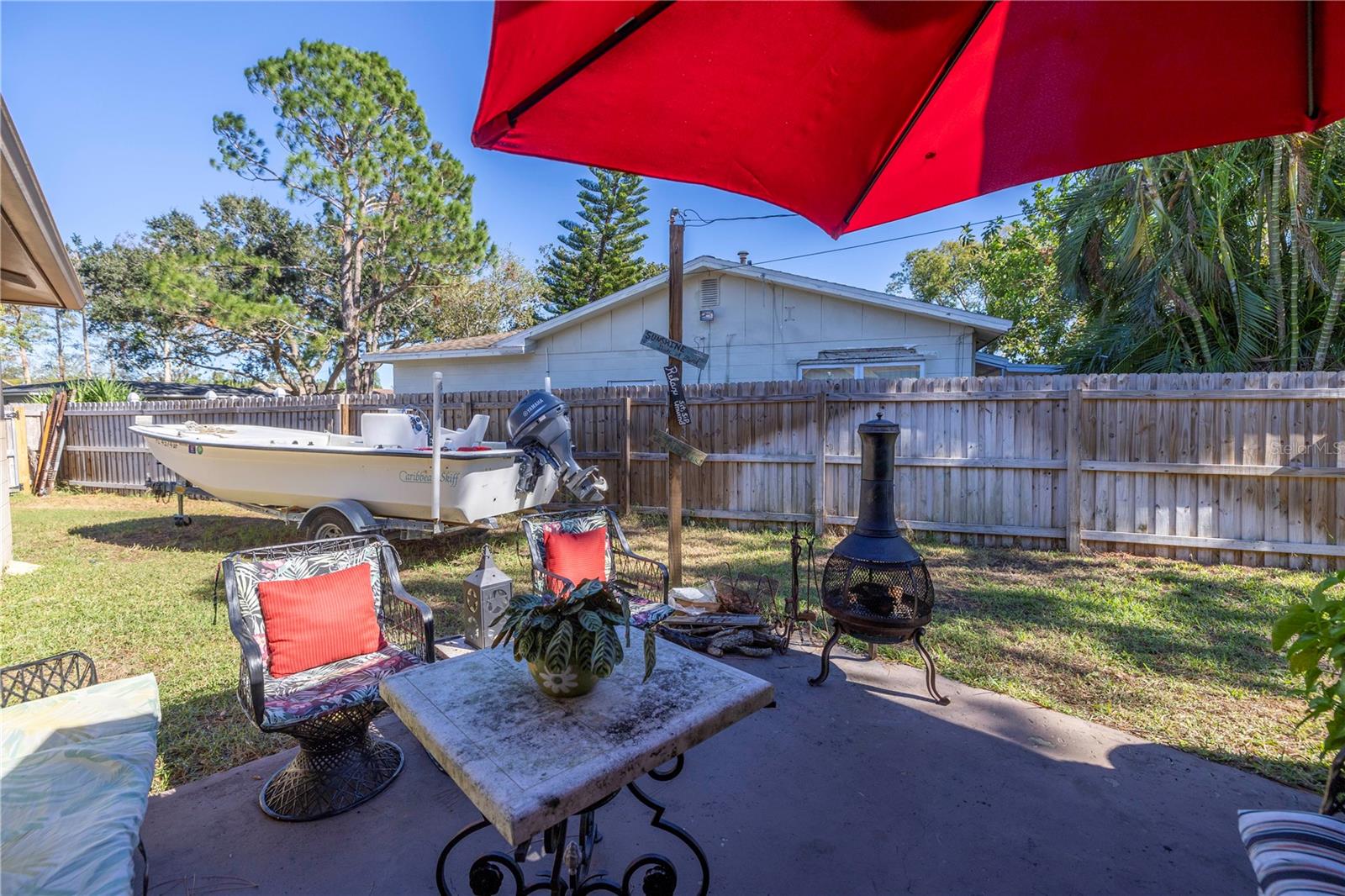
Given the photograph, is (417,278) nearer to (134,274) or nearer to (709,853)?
(134,274)

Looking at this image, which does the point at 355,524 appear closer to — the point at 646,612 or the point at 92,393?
the point at 646,612

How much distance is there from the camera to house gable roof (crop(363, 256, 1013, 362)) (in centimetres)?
829

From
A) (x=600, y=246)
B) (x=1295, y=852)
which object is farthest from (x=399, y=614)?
(x=600, y=246)

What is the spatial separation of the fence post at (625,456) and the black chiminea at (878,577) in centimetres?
490

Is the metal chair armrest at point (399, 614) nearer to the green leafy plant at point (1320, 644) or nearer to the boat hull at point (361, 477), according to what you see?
the boat hull at point (361, 477)

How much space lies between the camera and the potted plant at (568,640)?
6.02 feet

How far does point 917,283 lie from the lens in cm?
2689

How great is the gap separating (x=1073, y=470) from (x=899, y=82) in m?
5.61

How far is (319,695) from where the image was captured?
2418 millimetres

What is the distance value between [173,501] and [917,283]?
27633 millimetres

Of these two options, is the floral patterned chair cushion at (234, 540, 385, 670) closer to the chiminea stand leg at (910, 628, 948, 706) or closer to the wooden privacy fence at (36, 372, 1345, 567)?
the chiminea stand leg at (910, 628, 948, 706)

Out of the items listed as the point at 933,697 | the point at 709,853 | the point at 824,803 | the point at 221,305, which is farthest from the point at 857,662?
the point at 221,305

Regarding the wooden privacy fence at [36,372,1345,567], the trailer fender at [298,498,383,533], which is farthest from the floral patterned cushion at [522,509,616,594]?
the wooden privacy fence at [36,372,1345,567]

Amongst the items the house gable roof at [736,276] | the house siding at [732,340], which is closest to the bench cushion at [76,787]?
the house siding at [732,340]
